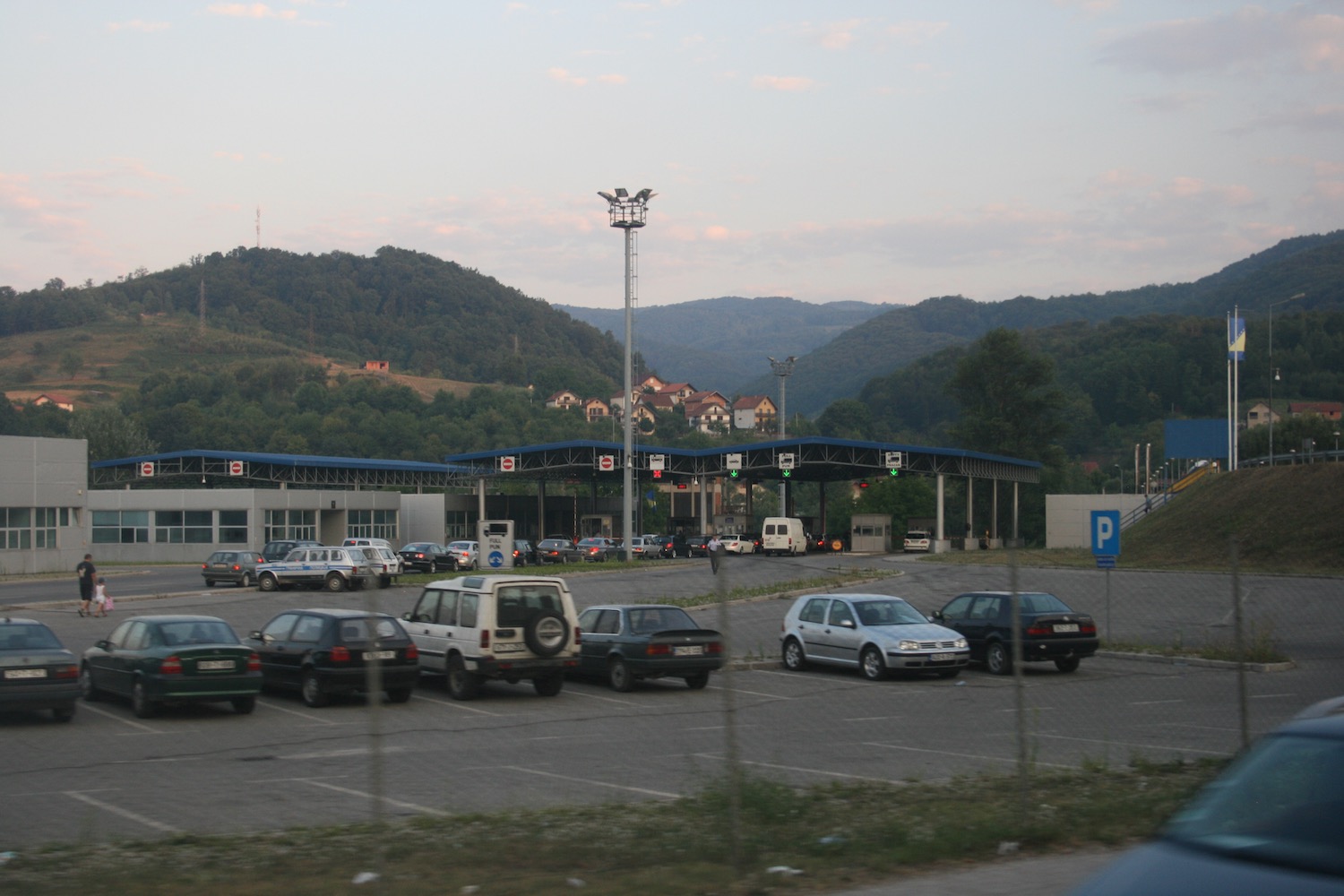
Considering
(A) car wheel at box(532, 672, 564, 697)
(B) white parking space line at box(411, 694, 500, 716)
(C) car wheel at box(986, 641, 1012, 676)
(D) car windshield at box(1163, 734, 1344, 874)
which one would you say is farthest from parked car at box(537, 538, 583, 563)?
(D) car windshield at box(1163, 734, 1344, 874)

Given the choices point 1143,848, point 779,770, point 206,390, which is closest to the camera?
point 1143,848

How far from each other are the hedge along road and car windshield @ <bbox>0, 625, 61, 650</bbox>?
1.01 m

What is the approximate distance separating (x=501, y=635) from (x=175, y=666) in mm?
4626

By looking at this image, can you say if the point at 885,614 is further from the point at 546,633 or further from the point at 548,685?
the point at 546,633

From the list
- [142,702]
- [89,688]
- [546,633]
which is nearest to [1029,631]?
[546,633]

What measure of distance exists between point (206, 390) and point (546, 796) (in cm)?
16854

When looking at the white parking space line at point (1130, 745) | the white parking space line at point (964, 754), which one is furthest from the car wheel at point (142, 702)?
the white parking space line at point (1130, 745)

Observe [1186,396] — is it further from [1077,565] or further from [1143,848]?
[1143,848]

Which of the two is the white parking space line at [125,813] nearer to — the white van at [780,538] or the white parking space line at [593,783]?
the white parking space line at [593,783]

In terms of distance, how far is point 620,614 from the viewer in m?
20.1

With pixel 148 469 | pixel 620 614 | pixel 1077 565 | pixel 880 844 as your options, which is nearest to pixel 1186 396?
pixel 1077 565

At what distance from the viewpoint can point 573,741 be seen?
1402 cm

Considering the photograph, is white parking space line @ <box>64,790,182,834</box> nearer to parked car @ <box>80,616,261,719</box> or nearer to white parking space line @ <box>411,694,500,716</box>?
parked car @ <box>80,616,261,719</box>

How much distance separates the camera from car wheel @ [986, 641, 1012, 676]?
21620mm
